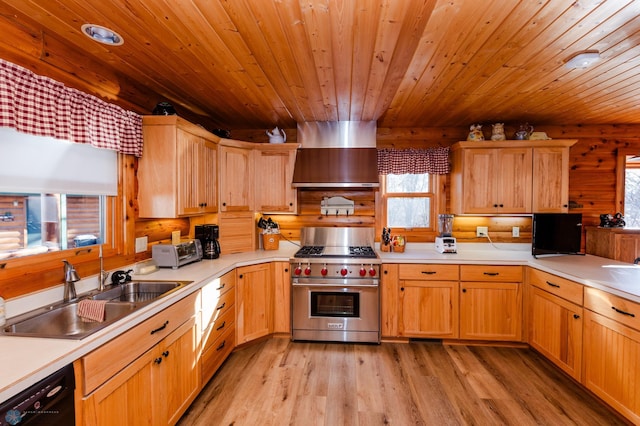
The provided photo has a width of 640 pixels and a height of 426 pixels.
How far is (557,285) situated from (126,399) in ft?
10.3

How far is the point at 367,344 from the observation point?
3090 millimetres

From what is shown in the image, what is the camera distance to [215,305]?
8.05 feet

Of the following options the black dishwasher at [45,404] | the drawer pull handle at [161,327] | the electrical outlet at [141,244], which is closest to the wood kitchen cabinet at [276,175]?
the electrical outlet at [141,244]

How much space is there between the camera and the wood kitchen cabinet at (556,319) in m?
2.32

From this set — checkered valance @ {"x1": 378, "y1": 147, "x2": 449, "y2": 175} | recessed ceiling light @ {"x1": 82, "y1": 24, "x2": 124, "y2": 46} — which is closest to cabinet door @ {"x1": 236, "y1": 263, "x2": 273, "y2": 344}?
checkered valance @ {"x1": 378, "y1": 147, "x2": 449, "y2": 175}

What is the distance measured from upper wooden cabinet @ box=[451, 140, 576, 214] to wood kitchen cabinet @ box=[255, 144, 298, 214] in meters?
1.89

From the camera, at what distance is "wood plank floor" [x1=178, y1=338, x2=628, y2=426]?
2.05 meters

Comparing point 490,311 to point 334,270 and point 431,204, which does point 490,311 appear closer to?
point 431,204

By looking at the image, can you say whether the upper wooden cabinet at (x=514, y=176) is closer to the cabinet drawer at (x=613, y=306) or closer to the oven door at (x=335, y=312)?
the cabinet drawer at (x=613, y=306)

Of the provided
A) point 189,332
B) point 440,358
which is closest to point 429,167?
point 440,358

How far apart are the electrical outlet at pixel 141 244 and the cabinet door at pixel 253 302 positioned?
2.68 ft

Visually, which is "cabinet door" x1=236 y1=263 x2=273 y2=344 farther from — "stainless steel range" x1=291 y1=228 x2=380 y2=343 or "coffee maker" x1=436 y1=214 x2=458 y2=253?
"coffee maker" x1=436 y1=214 x2=458 y2=253

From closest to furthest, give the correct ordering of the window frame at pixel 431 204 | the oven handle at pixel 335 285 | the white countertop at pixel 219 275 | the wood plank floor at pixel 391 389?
the white countertop at pixel 219 275 < the wood plank floor at pixel 391 389 < the oven handle at pixel 335 285 < the window frame at pixel 431 204

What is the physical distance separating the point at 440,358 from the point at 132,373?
99.5 inches
